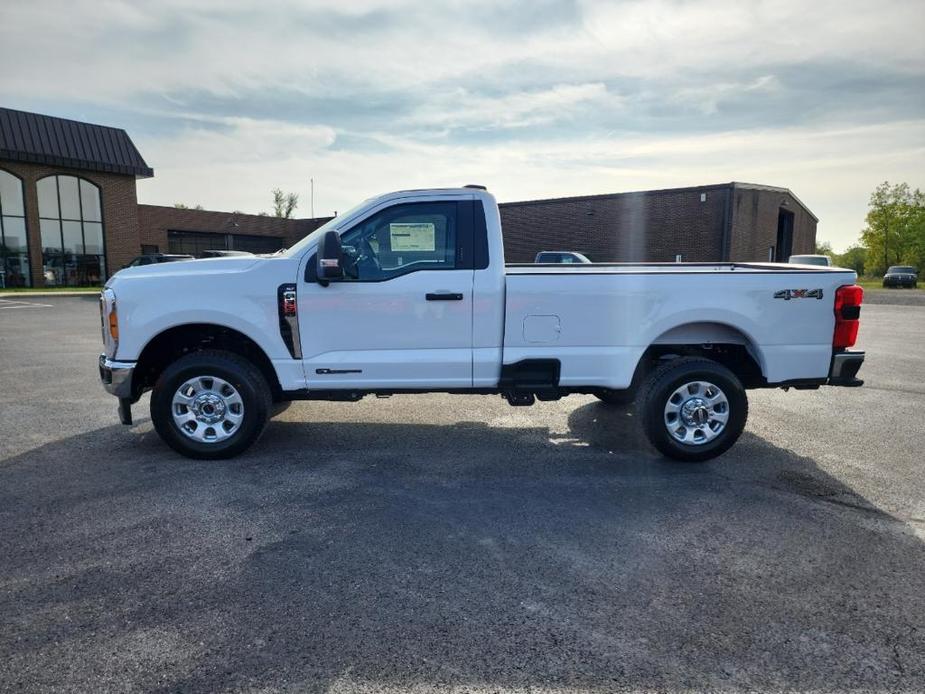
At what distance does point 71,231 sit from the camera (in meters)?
35.4

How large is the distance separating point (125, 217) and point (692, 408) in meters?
39.9

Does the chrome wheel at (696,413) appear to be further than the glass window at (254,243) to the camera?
No

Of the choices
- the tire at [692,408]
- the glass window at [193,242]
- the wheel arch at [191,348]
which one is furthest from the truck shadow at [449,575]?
the glass window at [193,242]

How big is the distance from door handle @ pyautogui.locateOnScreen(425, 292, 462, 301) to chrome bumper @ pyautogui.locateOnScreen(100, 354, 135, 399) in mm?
2541

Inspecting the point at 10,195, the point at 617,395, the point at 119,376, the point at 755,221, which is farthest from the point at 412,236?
the point at 10,195

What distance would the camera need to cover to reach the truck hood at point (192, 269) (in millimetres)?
5105

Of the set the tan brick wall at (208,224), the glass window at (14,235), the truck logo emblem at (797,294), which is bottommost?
the truck logo emblem at (797,294)

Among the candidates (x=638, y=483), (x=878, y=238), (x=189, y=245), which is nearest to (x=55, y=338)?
(x=638, y=483)

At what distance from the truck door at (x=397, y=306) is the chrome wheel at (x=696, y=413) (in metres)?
1.79

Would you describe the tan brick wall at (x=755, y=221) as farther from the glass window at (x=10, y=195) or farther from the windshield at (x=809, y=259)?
the glass window at (x=10, y=195)

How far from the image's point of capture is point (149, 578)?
128 inches

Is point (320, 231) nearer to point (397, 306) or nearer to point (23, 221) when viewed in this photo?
point (397, 306)

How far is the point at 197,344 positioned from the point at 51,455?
1547 mm

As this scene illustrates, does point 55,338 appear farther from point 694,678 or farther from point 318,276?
point 694,678
